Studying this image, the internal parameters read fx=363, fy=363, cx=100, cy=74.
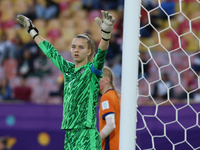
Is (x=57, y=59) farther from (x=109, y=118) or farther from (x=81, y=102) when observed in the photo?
(x=109, y=118)

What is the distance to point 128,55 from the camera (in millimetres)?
2422

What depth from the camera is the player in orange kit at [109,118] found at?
131 inches

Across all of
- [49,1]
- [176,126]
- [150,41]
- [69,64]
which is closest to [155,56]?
[150,41]

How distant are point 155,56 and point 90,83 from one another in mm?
4630

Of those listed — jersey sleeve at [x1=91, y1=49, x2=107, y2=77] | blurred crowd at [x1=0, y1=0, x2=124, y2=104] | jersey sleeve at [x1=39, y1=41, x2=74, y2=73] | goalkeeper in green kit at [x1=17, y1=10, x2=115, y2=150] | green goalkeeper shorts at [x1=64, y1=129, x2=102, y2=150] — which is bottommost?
green goalkeeper shorts at [x1=64, y1=129, x2=102, y2=150]

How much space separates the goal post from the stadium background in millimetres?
2416

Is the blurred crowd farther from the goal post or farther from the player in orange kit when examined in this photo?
the goal post

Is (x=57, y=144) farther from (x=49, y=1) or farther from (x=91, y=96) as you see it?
(x=49, y=1)

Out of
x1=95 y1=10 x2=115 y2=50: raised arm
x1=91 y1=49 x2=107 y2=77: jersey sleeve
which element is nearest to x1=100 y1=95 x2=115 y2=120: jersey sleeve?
x1=91 y1=49 x2=107 y2=77: jersey sleeve

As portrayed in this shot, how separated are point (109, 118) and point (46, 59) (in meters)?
4.56

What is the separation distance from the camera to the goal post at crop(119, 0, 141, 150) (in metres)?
2.39

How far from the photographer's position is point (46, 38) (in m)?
8.77

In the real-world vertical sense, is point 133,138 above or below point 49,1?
below

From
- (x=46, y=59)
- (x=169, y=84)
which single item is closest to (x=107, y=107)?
(x=169, y=84)
